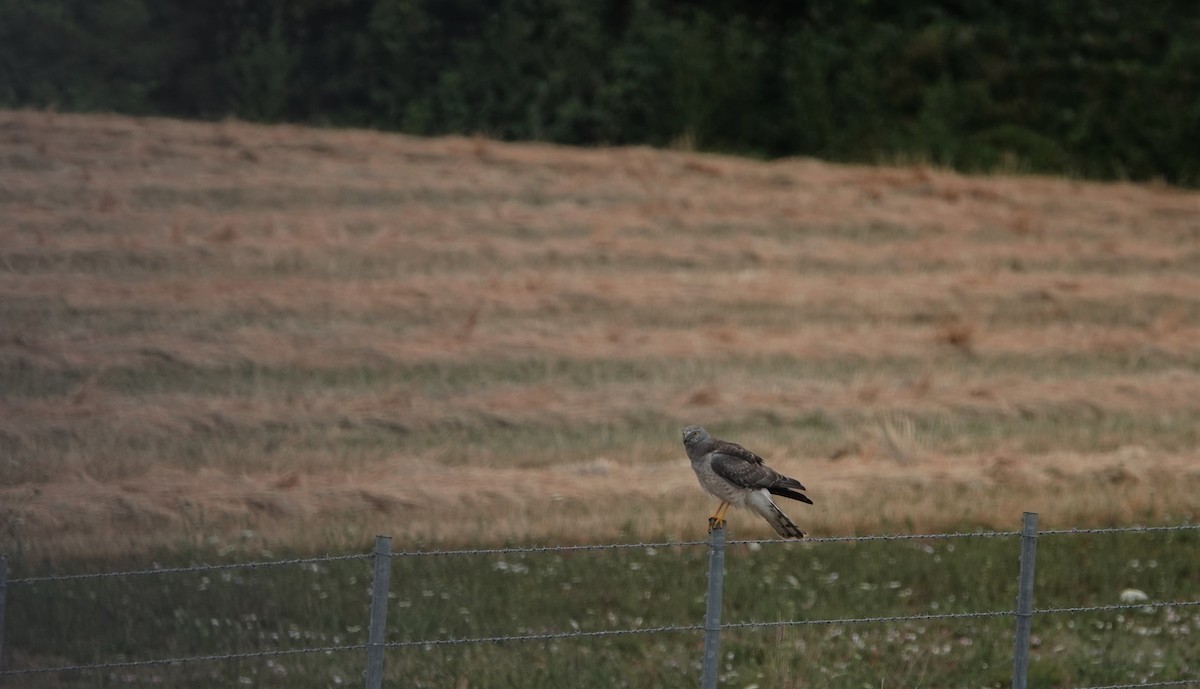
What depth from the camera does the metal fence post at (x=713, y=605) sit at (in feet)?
23.4

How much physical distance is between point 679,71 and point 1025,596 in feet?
76.6

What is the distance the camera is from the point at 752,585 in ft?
34.4

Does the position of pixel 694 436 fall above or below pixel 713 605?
above

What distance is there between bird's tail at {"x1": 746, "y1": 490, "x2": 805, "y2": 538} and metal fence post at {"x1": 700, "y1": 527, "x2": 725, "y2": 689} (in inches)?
37.6

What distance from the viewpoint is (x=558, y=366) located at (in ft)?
54.5

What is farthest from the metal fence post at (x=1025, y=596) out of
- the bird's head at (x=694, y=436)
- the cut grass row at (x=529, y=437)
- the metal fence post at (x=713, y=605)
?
the cut grass row at (x=529, y=437)

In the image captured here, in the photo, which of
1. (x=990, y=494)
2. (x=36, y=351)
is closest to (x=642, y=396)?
(x=990, y=494)

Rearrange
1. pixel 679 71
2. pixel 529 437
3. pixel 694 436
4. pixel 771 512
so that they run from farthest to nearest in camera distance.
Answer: pixel 679 71, pixel 529 437, pixel 694 436, pixel 771 512

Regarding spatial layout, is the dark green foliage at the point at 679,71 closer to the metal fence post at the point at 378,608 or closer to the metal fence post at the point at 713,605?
the metal fence post at the point at 713,605

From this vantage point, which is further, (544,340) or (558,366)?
(544,340)

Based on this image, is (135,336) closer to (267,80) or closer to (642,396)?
(642,396)

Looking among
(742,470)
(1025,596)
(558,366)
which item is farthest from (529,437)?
(1025,596)

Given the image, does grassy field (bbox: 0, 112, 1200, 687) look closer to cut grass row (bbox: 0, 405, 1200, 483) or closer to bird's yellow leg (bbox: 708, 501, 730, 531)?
cut grass row (bbox: 0, 405, 1200, 483)

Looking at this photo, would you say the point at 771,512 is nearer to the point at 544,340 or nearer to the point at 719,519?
the point at 719,519
